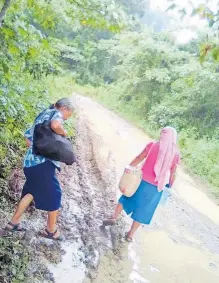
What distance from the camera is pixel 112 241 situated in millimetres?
5086

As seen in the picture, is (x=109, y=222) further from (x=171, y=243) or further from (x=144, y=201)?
(x=171, y=243)

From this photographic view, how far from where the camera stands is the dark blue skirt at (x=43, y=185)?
4.13 m

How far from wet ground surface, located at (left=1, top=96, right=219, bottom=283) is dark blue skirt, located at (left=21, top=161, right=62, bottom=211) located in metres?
0.46

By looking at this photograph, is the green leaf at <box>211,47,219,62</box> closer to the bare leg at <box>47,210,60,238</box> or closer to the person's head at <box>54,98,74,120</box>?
the person's head at <box>54,98,74,120</box>

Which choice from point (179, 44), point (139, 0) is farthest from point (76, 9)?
point (139, 0)

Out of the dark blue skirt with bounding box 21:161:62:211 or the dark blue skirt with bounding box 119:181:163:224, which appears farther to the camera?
the dark blue skirt with bounding box 119:181:163:224

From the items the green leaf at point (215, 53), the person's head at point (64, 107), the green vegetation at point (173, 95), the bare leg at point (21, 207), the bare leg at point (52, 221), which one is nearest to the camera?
the green leaf at point (215, 53)

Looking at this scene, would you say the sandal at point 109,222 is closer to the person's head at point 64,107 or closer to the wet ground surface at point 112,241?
the wet ground surface at point 112,241

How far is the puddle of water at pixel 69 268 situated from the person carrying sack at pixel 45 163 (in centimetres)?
46

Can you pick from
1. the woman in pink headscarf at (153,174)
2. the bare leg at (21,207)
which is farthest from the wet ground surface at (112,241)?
the woman in pink headscarf at (153,174)

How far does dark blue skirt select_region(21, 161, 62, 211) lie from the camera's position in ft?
13.5

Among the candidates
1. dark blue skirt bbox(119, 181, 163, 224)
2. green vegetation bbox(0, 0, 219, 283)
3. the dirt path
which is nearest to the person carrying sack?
green vegetation bbox(0, 0, 219, 283)

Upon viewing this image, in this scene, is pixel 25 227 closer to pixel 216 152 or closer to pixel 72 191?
pixel 72 191

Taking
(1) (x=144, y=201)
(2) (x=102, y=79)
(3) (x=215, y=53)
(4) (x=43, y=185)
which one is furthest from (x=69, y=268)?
(2) (x=102, y=79)
